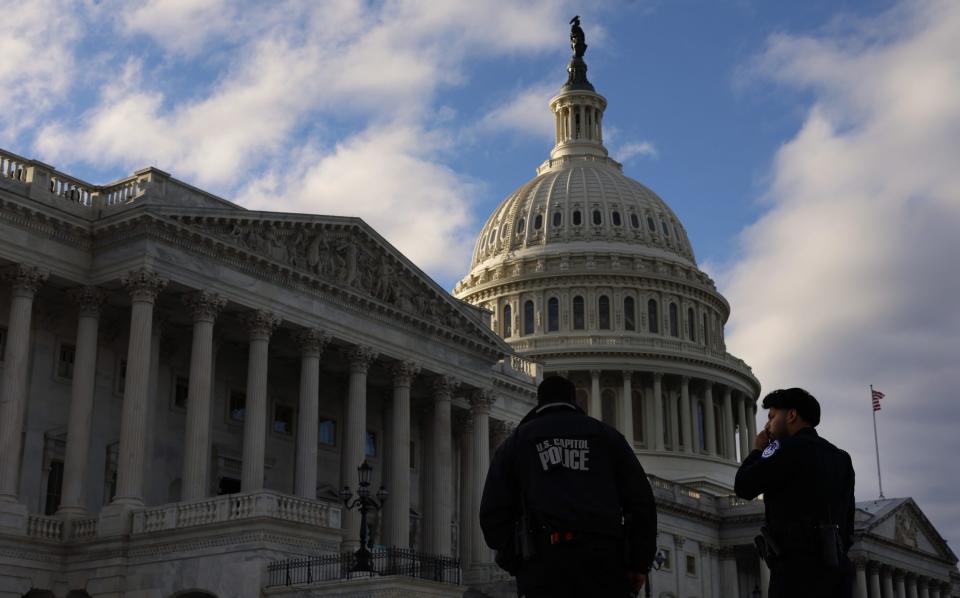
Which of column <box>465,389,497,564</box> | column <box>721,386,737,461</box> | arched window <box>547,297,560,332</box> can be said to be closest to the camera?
column <box>465,389,497,564</box>

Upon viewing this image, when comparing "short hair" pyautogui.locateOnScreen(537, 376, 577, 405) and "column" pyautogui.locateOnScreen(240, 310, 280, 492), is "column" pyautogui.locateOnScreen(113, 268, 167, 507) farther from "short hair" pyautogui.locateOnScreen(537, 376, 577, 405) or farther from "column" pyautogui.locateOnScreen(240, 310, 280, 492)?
"short hair" pyautogui.locateOnScreen(537, 376, 577, 405)

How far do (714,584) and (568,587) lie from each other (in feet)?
261

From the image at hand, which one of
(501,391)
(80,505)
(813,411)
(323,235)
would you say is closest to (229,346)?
(323,235)

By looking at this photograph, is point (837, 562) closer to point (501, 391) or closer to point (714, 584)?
point (501, 391)

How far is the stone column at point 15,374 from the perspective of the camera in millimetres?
41031

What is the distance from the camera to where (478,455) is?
58.7 metres

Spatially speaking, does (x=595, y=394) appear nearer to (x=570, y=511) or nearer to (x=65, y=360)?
(x=65, y=360)

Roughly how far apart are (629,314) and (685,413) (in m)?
9.64

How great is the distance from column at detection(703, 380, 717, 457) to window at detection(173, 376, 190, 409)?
6612cm

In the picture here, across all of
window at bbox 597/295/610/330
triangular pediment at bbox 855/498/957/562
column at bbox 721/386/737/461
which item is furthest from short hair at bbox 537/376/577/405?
column at bbox 721/386/737/461

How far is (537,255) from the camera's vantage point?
113875 mm

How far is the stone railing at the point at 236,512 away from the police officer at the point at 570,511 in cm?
2994

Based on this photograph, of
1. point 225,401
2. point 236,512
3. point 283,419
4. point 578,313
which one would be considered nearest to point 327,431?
point 283,419

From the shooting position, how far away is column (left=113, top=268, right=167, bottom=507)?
4203 cm
